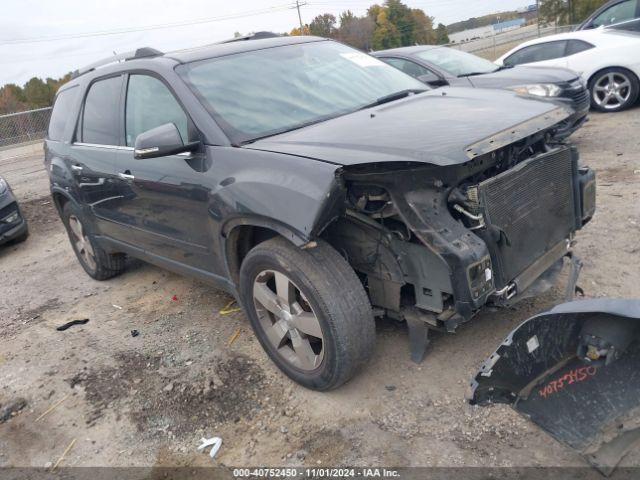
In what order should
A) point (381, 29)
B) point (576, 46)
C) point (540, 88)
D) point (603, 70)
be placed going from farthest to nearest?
point (381, 29) < point (576, 46) < point (603, 70) < point (540, 88)

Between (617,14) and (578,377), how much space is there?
10.6 metres

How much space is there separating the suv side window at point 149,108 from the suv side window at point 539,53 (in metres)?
7.79

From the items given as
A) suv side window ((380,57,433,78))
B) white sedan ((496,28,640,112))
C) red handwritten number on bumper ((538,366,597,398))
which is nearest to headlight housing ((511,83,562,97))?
suv side window ((380,57,433,78))

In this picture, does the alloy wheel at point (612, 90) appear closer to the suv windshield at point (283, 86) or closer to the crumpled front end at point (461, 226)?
the suv windshield at point (283, 86)

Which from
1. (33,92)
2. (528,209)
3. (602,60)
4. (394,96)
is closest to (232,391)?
(528,209)

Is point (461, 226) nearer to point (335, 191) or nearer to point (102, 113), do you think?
point (335, 191)

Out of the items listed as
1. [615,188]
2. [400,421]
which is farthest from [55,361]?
[615,188]

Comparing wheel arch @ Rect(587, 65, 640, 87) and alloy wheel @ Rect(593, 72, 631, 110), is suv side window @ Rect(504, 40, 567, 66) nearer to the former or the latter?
wheel arch @ Rect(587, 65, 640, 87)

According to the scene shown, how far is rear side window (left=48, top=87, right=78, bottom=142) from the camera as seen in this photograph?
4988 mm

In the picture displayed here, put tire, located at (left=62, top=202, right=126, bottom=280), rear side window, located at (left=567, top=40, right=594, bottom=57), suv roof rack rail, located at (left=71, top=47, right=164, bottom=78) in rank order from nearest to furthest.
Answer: suv roof rack rail, located at (left=71, top=47, right=164, bottom=78) → tire, located at (left=62, top=202, right=126, bottom=280) → rear side window, located at (left=567, top=40, right=594, bottom=57)

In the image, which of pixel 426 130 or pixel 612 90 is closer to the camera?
pixel 426 130

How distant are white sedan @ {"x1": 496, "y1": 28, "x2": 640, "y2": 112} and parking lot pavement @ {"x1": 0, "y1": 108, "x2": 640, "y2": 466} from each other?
4.55 m

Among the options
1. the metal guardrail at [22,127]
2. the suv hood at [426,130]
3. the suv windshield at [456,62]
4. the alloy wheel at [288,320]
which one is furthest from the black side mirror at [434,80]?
the metal guardrail at [22,127]

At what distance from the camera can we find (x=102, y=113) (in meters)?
4.39
